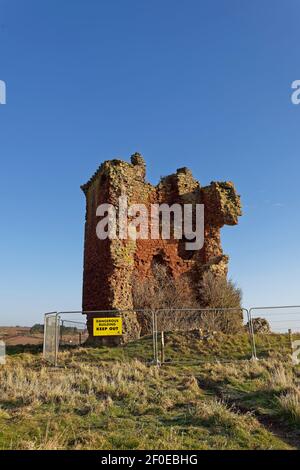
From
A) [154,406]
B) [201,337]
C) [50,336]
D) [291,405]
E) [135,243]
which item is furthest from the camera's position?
[135,243]

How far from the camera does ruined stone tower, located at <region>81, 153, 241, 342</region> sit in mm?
20500

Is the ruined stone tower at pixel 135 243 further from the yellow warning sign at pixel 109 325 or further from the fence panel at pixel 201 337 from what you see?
the yellow warning sign at pixel 109 325

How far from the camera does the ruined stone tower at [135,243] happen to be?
20500mm

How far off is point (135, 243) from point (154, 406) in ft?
48.3

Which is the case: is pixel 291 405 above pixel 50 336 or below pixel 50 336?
below

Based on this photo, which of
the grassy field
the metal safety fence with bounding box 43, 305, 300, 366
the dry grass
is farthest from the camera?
the metal safety fence with bounding box 43, 305, 300, 366

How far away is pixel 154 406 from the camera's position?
8.09 metres

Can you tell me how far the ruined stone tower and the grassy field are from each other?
6118 millimetres

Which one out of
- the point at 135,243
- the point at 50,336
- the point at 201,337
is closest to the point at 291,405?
the point at 201,337

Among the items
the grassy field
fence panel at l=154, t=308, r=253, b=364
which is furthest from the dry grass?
fence panel at l=154, t=308, r=253, b=364

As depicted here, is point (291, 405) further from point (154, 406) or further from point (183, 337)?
point (183, 337)

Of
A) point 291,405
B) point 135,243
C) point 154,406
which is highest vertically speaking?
point 135,243

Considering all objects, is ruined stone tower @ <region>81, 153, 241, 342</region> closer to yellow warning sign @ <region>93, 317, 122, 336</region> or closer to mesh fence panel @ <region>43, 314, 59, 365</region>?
yellow warning sign @ <region>93, 317, 122, 336</region>
